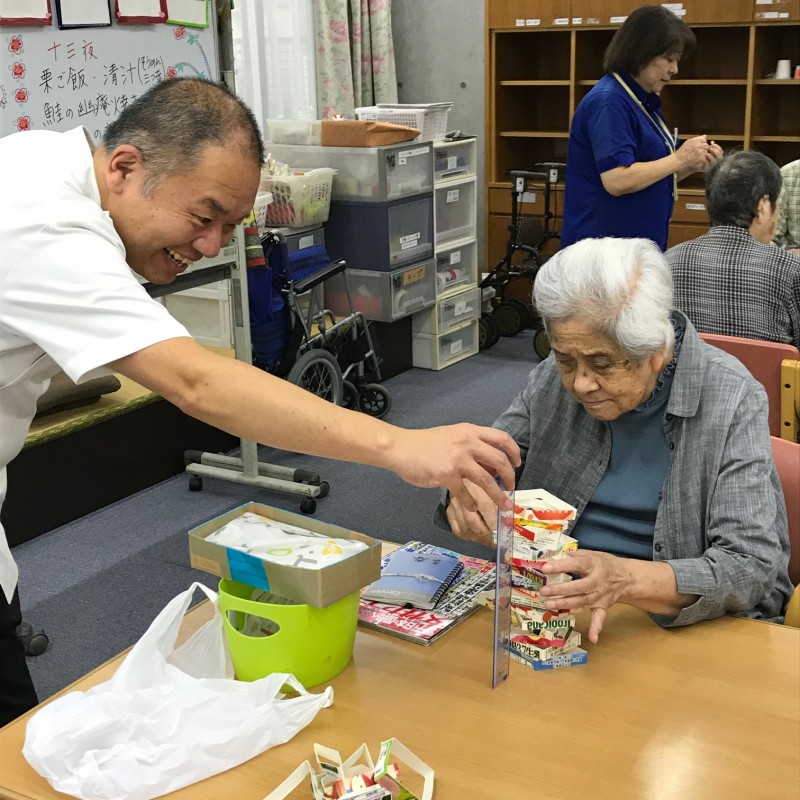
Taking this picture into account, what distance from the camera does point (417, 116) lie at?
500 cm

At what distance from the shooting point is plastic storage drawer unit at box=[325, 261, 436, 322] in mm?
4852

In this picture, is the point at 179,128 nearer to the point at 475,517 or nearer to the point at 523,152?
the point at 475,517

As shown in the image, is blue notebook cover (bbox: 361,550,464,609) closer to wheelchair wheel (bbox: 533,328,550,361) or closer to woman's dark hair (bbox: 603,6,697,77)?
woman's dark hair (bbox: 603,6,697,77)

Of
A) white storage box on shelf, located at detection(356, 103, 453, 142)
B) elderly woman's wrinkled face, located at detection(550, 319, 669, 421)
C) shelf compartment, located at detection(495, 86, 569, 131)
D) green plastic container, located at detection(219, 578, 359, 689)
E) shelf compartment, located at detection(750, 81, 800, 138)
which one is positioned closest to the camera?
green plastic container, located at detection(219, 578, 359, 689)

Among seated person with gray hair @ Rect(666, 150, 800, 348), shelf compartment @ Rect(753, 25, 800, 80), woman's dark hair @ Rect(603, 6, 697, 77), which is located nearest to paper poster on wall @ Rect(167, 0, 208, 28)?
woman's dark hair @ Rect(603, 6, 697, 77)

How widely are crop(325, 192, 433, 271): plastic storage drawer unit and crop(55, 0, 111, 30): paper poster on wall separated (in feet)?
5.84

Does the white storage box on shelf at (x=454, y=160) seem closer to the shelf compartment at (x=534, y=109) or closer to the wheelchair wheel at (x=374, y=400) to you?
the shelf compartment at (x=534, y=109)

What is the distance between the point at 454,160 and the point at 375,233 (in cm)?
80

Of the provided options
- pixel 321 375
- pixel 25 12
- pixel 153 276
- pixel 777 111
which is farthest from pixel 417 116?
pixel 153 276

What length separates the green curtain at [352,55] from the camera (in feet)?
18.8

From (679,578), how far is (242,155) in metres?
0.85

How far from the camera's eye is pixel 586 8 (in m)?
5.56

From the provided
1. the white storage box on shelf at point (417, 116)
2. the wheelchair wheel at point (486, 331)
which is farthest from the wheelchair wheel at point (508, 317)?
the white storage box on shelf at point (417, 116)

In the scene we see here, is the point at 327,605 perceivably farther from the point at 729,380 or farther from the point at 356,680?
the point at 729,380
